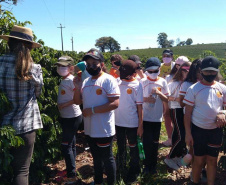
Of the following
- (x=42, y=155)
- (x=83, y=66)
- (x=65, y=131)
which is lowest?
(x=42, y=155)

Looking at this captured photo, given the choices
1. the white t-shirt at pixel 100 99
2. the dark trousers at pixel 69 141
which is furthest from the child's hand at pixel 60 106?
the white t-shirt at pixel 100 99

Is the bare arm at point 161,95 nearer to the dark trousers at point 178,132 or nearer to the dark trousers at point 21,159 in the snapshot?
the dark trousers at point 178,132

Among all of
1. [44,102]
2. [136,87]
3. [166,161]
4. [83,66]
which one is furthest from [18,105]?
[166,161]

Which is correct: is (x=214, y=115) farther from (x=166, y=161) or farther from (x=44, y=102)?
(x=44, y=102)

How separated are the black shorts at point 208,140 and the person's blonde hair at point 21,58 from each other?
217 centimetres

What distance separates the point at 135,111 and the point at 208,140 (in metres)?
1.01

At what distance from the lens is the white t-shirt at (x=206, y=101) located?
9.31 feet

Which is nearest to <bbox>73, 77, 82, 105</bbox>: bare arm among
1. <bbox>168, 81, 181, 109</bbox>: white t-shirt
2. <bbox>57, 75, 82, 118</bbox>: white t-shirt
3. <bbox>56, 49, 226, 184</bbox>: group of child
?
<bbox>56, 49, 226, 184</bbox>: group of child

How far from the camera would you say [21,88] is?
2354 mm

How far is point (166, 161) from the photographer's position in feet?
13.1

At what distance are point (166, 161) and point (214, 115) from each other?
1492 millimetres

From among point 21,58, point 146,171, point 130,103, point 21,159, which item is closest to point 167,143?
point 146,171

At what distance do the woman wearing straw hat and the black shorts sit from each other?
6.54 feet

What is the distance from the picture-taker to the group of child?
9.30 ft
